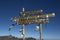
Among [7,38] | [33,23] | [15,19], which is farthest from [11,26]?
[7,38]

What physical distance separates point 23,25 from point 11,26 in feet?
12.6

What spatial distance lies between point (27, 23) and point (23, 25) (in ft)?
2.99

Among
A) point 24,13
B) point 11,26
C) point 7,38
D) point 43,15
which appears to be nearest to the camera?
point 43,15

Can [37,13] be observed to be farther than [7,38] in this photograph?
No

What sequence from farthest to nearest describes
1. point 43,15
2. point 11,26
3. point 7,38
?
point 7,38 < point 11,26 < point 43,15

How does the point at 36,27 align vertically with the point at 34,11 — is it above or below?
below

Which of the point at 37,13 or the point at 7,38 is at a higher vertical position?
the point at 37,13

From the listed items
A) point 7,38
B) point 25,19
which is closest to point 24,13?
point 25,19

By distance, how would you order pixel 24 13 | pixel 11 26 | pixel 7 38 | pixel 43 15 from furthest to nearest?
pixel 7 38 < pixel 11 26 < pixel 24 13 < pixel 43 15

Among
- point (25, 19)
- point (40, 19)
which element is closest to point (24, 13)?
point (25, 19)

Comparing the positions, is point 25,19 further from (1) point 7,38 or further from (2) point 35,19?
(1) point 7,38

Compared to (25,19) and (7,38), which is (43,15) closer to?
(25,19)

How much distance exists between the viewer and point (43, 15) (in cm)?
3606

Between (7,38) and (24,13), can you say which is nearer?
(24,13)
